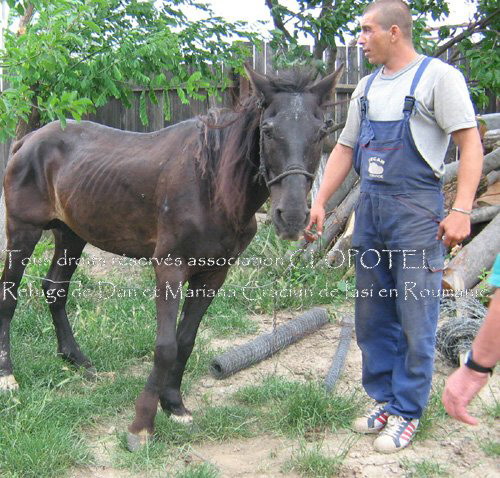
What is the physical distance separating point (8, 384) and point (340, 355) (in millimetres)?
2331

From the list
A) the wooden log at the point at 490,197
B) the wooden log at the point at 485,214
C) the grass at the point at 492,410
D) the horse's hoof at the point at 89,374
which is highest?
the wooden log at the point at 490,197

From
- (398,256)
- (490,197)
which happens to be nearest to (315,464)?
(398,256)

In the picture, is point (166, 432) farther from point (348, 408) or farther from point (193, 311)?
point (348, 408)

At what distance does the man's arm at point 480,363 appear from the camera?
5.62 ft

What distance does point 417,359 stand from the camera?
323 cm

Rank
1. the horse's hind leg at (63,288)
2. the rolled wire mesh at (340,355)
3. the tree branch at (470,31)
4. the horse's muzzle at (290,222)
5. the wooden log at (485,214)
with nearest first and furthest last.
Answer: the horse's muzzle at (290,222)
the rolled wire mesh at (340,355)
the horse's hind leg at (63,288)
the tree branch at (470,31)
the wooden log at (485,214)

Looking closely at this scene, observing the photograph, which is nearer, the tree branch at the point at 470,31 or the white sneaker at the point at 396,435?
the white sneaker at the point at 396,435

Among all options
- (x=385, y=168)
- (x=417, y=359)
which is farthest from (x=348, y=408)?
(x=385, y=168)

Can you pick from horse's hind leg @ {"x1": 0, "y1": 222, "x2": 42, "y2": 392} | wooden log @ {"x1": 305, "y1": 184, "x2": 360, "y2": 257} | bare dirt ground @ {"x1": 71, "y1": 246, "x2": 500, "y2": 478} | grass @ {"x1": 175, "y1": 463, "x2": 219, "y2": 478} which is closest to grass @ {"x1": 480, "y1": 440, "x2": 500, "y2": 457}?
bare dirt ground @ {"x1": 71, "y1": 246, "x2": 500, "y2": 478}

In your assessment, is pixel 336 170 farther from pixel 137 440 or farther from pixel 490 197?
pixel 490 197

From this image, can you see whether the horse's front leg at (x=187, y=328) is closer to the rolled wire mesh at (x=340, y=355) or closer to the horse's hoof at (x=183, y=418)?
the horse's hoof at (x=183, y=418)

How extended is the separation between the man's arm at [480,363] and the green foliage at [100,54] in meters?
2.78

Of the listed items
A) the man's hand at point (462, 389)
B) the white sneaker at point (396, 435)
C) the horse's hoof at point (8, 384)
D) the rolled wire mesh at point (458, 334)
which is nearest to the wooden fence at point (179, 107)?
the rolled wire mesh at point (458, 334)

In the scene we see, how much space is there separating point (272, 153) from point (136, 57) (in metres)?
2.96
